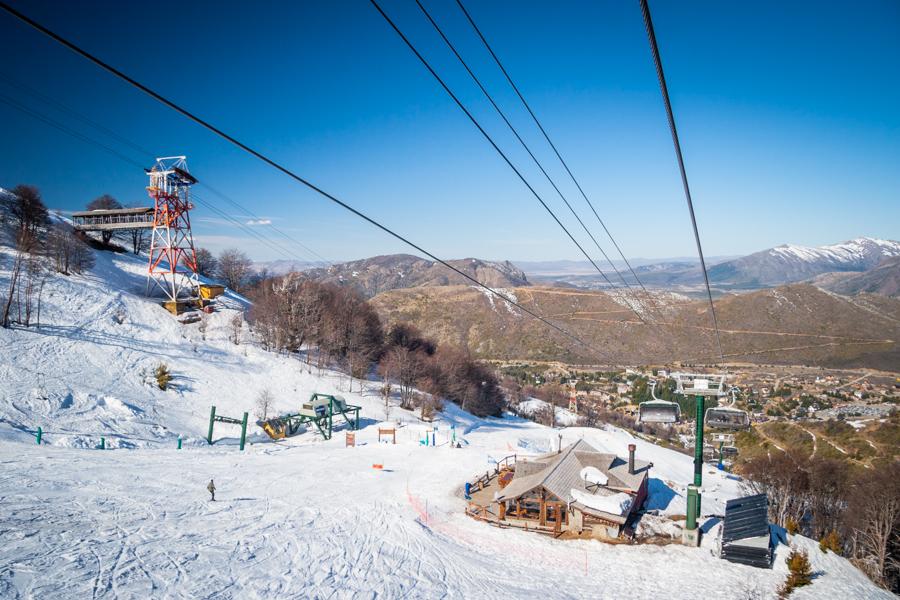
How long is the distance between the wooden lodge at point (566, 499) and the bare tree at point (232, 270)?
205 ft

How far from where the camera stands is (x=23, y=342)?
2988cm

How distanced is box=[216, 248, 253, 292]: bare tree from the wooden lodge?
62.6m

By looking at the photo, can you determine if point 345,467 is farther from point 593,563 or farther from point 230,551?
point 593,563

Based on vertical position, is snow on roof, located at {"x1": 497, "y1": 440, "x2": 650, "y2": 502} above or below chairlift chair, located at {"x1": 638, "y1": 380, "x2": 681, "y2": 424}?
below

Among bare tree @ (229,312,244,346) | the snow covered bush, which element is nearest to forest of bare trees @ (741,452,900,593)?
the snow covered bush

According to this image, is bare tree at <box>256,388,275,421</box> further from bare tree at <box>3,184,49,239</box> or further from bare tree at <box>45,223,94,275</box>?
bare tree at <box>3,184,49,239</box>

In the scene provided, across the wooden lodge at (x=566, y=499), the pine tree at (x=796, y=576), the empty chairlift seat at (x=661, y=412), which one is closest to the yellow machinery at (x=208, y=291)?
the wooden lodge at (x=566, y=499)

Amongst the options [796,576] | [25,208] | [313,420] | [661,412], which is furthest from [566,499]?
[25,208]

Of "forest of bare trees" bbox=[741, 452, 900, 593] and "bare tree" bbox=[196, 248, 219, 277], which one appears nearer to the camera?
"forest of bare trees" bbox=[741, 452, 900, 593]

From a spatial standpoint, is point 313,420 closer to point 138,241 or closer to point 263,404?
point 263,404

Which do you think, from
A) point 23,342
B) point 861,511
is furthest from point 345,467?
point 861,511

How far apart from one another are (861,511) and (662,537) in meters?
18.4

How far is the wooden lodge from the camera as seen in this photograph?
18812 millimetres

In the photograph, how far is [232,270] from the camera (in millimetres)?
75438
